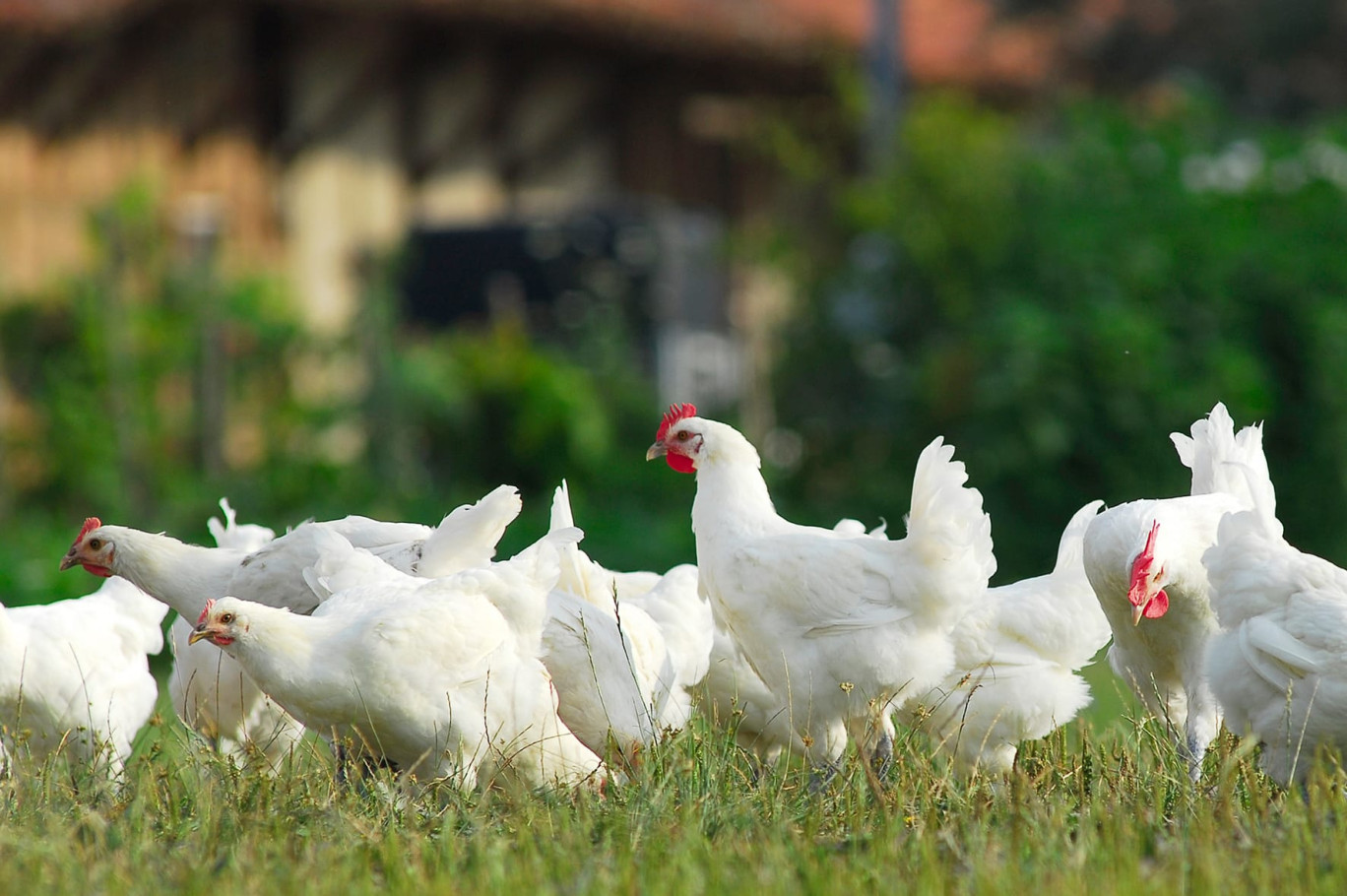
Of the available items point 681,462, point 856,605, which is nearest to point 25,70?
point 681,462

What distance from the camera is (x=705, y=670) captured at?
6.32 meters

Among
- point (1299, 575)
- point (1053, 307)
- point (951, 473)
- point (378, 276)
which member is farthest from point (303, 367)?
point (1299, 575)

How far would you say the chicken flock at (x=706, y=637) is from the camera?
5.03 metres

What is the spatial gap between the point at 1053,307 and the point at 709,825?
8040 mm

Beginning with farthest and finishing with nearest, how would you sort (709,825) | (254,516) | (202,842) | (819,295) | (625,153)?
(625,153), (819,295), (254,516), (709,825), (202,842)

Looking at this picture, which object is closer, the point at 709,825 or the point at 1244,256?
the point at 709,825

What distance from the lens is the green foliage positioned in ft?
38.5

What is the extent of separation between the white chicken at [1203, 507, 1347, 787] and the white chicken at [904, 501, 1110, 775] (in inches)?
35.2

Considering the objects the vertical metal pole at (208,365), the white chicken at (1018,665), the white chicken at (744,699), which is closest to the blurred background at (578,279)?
the vertical metal pole at (208,365)

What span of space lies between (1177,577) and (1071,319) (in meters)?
6.63

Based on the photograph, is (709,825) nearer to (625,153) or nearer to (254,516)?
(254,516)

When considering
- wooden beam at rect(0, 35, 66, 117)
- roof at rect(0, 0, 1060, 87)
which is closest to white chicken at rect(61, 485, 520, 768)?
roof at rect(0, 0, 1060, 87)

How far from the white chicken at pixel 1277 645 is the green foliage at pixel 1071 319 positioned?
6.39 meters

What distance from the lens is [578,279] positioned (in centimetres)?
1484
